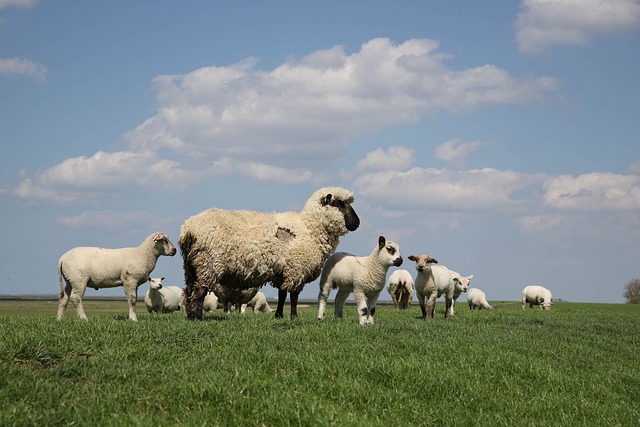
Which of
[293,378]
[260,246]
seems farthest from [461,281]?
[293,378]

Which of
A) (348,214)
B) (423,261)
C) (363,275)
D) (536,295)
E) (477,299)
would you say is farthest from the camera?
(536,295)

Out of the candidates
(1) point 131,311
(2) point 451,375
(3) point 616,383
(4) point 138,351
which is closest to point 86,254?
(1) point 131,311

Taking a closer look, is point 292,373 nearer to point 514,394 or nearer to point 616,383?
point 514,394

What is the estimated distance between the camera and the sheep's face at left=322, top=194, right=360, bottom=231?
17953 millimetres

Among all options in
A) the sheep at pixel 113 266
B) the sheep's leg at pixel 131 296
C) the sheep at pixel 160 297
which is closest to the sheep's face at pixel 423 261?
the sheep at pixel 113 266

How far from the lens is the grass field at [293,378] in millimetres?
8617

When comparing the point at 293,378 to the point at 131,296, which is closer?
the point at 293,378

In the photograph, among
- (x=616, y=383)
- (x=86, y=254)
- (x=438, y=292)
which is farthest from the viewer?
(x=438, y=292)

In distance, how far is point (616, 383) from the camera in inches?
503

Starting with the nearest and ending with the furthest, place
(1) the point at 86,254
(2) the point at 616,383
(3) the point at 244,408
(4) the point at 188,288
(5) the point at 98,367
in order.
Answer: (3) the point at 244,408
(5) the point at 98,367
(2) the point at 616,383
(4) the point at 188,288
(1) the point at 86,254

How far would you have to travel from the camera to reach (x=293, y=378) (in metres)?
10.0

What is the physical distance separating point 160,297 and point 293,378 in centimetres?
2081

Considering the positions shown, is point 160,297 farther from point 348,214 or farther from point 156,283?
point 348,214

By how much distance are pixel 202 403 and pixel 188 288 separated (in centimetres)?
829
